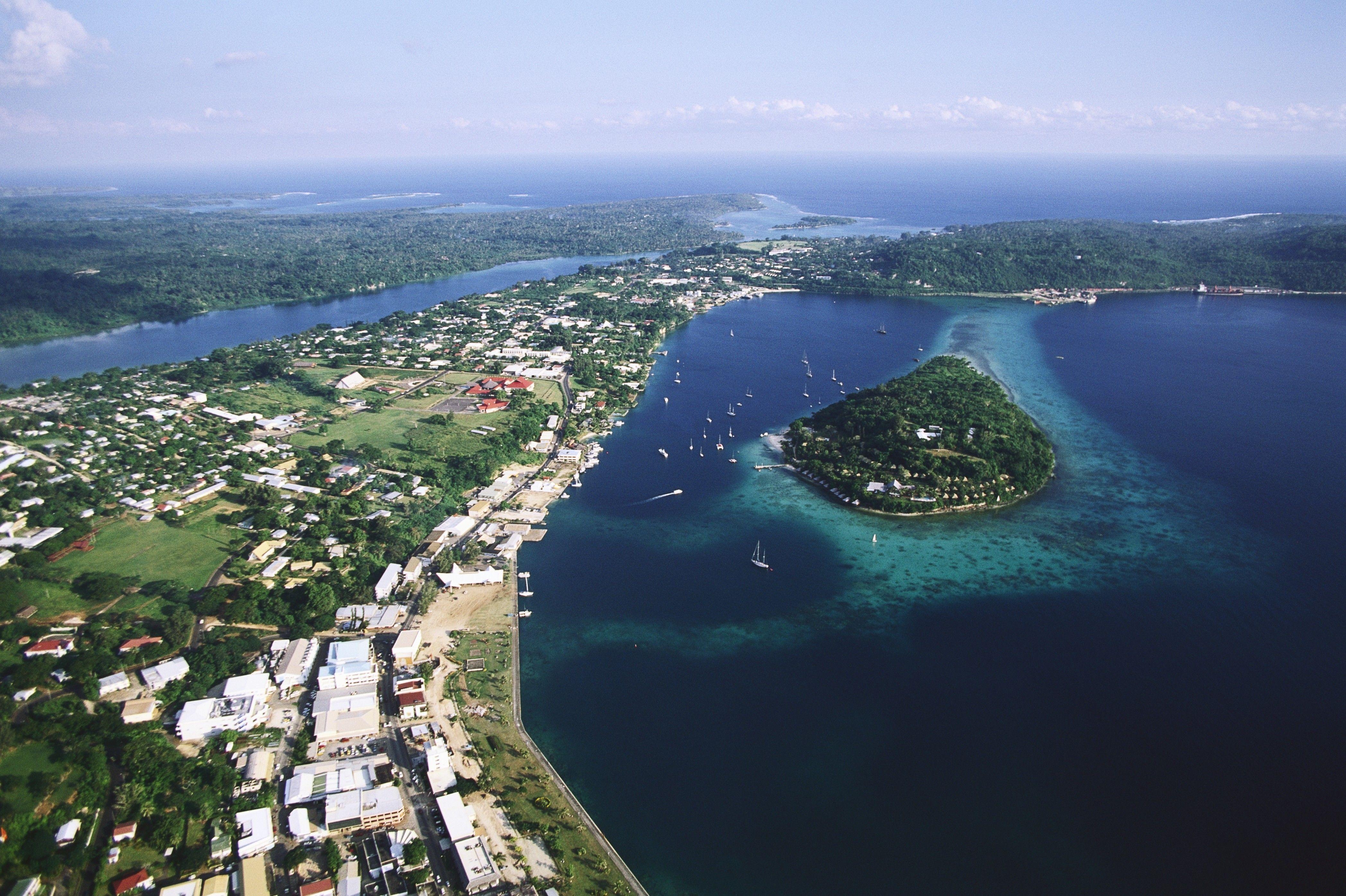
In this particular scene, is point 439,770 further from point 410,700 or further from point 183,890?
point 183,890

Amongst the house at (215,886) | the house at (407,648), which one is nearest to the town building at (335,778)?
the house at (215,886)

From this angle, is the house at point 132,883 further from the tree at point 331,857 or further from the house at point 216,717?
the house at point 216,717

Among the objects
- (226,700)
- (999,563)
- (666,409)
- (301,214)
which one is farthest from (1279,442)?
(301,214)

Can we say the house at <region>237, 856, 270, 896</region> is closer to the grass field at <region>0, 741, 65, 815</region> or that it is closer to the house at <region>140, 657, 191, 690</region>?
the grass field at <region>0, 741, 65, 815</region>

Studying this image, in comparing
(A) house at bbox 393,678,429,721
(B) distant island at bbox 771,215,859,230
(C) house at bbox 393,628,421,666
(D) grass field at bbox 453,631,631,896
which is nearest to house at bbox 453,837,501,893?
(D) grass field at bbox 453,631,631,896

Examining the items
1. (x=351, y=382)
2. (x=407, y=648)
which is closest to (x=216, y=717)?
(x=407, y=648)

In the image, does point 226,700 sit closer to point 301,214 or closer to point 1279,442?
point 1279,442
